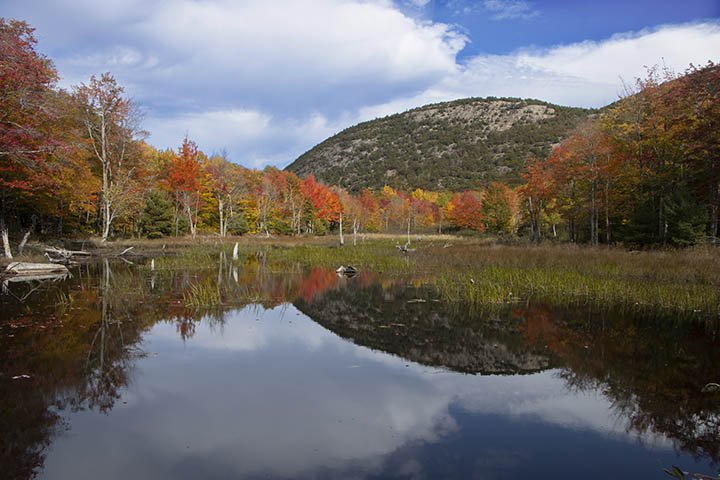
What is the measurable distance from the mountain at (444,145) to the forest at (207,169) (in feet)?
222

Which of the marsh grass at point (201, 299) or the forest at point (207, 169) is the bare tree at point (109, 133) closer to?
the forest at point (207, 169)

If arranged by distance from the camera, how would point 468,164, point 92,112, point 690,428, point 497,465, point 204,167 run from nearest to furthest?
1. point 497,465
2. point 690,428
3. point 92,112
4. point 204,167
5. point 468,164

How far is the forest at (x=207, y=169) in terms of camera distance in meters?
18.4

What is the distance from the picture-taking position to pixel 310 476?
4.05m

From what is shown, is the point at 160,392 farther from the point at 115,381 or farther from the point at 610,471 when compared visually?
the point at 610,471

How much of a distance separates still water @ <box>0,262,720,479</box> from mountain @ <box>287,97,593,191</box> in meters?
90.8

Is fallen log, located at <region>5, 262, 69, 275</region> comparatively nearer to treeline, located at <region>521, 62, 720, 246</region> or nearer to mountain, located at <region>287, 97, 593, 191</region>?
treeline, located at <region>521, 62, 720, 246</region>

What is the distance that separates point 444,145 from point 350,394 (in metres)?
135

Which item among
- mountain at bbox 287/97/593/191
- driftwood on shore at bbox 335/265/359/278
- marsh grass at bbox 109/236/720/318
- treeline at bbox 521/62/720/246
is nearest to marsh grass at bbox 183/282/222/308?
marsh grass at bbox 109/236/720/318

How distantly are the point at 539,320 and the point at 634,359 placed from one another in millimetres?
2995

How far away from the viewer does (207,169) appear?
47188mm

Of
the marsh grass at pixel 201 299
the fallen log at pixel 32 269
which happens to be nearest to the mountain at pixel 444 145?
the fallen log at pixel 32 269

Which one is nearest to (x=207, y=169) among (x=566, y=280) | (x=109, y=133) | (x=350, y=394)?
(x=109, y=133)

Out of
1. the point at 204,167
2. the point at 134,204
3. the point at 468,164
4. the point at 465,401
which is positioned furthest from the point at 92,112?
the point at 468,164
